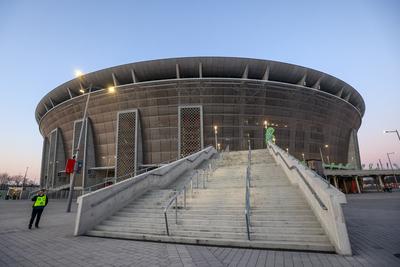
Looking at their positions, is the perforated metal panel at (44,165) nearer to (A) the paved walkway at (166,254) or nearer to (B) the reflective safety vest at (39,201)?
(B) the reflective safety vest at (39,201)

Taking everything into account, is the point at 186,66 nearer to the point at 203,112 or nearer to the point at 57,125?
the point at 203,112

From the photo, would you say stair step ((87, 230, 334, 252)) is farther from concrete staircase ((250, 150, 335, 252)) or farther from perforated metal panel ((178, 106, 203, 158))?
perforated metal panel ((178, 106, 203, 158))

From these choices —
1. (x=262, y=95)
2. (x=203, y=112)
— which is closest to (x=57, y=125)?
(x=203, y=112)

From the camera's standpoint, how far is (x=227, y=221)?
22.6 feet

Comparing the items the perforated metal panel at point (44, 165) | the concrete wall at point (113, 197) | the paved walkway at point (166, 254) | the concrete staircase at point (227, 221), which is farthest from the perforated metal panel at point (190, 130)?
the perforated metal panel at point (44, 165)

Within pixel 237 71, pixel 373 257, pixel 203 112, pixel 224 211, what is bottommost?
pixel 373 257

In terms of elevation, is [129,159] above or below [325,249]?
above

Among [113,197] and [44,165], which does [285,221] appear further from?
[44,165]

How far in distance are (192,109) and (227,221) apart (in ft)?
96.4

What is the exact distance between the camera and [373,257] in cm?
478

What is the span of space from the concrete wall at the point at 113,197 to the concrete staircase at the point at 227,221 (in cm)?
32

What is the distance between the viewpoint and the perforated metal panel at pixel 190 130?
34438mm

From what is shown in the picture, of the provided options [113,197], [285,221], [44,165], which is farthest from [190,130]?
[44,165]

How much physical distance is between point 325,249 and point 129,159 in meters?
33.5
